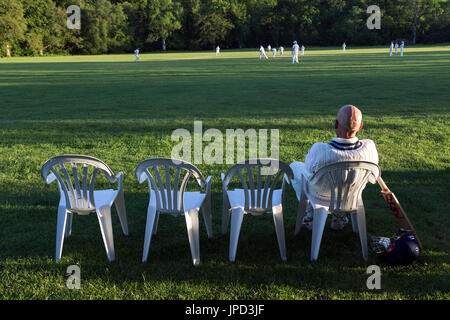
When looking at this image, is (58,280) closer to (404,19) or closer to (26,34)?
(26,34)

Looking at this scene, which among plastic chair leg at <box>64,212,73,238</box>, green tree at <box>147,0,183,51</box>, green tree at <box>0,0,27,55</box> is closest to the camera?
plastic chair leg at <box>64,212,73,238</box>

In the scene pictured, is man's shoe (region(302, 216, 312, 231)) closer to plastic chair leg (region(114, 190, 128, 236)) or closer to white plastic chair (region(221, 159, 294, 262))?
white plastic chair (region(221, 159, 294, 262))

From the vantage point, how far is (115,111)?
1307 cm

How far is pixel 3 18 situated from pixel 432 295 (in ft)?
248

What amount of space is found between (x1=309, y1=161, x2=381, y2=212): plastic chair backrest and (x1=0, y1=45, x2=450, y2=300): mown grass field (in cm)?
63

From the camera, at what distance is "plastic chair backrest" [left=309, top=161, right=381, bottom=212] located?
12.3 feet

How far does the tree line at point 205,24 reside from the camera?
7022 centimetres

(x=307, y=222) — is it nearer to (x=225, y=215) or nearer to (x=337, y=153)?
(x=225, y=215)

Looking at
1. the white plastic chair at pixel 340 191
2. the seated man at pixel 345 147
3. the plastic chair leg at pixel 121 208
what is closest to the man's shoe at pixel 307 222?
the white plastic chair at pixel 340 191

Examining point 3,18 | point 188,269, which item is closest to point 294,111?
point 188,269

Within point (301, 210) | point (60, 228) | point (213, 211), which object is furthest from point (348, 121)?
point (60, 228)

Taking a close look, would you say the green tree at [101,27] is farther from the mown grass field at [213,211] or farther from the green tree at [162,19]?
the mown grass field at [213,211]

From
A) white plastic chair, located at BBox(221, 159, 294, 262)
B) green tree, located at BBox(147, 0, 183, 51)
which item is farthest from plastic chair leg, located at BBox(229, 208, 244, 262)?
green tree, located at BBox(147, 0, 183, 51)

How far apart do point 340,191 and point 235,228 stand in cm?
114
